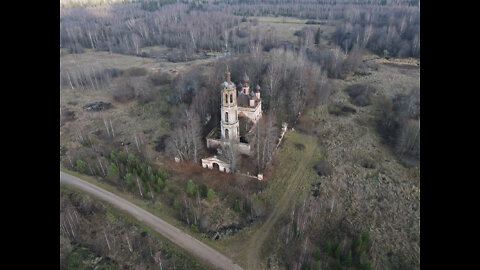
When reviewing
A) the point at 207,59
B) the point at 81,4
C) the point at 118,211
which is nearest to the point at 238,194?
the point at 118,211

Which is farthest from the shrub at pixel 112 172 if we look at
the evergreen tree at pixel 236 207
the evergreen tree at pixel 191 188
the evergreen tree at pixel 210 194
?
the evergreen tree at pixel 236 207

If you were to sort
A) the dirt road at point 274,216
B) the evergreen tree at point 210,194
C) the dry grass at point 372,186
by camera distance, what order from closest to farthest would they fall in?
the dirt road at point 274,216 → the dry grass at point 372,186 → the evergreen tree at point 210,194

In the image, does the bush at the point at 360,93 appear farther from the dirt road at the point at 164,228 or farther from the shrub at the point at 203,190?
the dirt road at the point at 164,228

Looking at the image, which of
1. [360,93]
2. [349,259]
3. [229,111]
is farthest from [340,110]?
[349,259]

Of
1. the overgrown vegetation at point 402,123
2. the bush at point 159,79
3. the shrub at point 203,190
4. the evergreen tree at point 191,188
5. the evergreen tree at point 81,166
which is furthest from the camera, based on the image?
the bush at point 159,79

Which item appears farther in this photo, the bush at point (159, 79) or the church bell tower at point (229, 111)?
the bush at point (159, 79)

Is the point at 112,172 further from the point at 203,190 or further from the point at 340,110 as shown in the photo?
the point at 340,110
